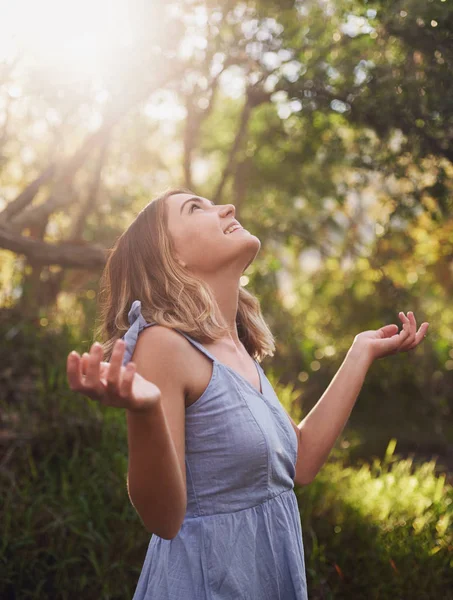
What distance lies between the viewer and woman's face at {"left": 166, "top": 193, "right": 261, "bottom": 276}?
181 centimetres

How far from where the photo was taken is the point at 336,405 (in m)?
1.98

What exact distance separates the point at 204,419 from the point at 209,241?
0.52 meters

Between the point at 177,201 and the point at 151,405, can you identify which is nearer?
the point at 151,405

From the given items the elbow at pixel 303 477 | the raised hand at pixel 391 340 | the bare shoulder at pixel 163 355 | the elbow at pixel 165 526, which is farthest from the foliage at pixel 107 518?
the bare shoulder at pixel 163 355

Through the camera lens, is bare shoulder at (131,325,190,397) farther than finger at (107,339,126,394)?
Yes

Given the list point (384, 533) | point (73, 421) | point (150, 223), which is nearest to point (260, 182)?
point (73, 421)

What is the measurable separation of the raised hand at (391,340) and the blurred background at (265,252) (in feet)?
5.58

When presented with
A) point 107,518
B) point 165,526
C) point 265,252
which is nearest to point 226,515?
point 165,526

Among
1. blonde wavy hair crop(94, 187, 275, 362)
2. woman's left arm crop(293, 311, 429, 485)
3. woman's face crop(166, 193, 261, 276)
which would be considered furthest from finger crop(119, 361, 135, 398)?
woman's left arm crop(293, 311, 429, 485)

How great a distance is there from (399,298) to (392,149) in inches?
43.7

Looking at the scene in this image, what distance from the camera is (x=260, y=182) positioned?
8.41m

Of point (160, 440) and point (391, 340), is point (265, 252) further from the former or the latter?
point (160, 440)

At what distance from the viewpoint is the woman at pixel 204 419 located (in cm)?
143

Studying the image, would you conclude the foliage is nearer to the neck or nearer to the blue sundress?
the blue sundress
